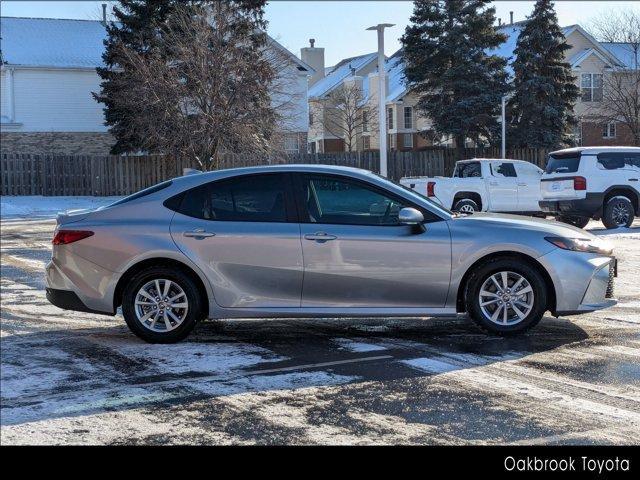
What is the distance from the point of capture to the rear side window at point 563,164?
19047 mm

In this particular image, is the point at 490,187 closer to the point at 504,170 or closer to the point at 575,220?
the point at 504,170

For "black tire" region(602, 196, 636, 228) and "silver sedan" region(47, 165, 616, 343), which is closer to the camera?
"silver sedan" region(47, 165, 616, 343)

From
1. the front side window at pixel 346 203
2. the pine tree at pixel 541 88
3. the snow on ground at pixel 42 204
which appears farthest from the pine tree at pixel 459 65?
the front side window at pixel 346 203

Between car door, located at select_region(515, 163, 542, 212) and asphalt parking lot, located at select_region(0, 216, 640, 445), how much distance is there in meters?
12.3

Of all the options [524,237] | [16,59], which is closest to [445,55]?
[16,59]

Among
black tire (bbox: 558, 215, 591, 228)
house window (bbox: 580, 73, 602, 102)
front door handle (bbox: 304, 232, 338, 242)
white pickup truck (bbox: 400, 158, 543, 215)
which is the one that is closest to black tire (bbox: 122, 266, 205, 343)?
front door handle (bbox: 304, 232, 338, 242)

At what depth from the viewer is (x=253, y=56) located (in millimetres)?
32094

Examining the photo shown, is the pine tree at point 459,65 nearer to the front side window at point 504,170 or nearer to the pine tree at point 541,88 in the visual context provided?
the pine tree at point 541,88

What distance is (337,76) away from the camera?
63812 mm

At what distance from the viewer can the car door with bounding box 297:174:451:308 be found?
25.2ft

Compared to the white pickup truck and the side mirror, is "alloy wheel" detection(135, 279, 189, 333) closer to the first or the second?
the side mirror

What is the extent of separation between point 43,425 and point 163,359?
1902 millimetres

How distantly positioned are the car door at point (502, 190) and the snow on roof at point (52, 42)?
2585cm

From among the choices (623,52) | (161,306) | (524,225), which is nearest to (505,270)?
(524,225)
